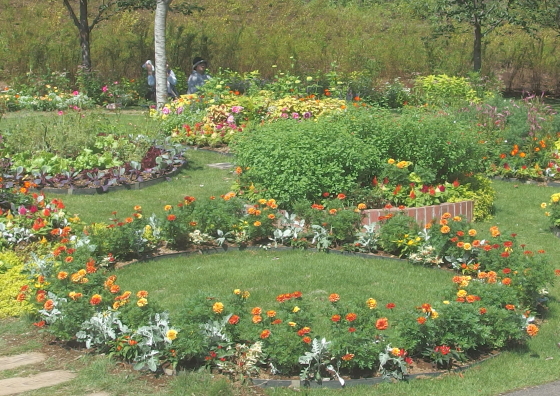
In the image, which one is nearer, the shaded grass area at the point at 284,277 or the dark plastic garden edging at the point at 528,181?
the shaded grass area at the point at 284,277

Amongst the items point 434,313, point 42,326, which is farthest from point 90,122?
point 434,313

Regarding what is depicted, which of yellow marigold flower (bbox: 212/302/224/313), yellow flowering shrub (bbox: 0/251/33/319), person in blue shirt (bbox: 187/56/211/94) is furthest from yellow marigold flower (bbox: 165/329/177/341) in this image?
person in blue shirt (bbox: 187/56/211/94)

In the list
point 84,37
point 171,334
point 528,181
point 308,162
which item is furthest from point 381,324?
point 84,37

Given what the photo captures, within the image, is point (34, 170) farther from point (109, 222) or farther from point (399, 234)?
point (399, 234)

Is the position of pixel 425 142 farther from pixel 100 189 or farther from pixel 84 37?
pixel 84 37

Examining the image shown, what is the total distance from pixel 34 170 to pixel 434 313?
578 cm

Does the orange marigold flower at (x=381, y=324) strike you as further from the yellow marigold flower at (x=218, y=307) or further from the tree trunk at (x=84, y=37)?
the tree trunk at (x=84, y=37)

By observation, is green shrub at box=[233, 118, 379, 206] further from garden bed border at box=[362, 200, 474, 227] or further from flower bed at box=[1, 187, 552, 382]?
flower bed at box=[1, 187, 552, 382]

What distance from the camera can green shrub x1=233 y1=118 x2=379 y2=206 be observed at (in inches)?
297

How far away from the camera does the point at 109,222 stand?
769cm

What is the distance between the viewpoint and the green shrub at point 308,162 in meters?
7.54

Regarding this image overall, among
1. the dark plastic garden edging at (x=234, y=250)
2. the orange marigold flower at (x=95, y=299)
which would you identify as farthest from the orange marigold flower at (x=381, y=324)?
the dark plastic garden edging at (x=234, y=250)

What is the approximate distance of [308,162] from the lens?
7.61m

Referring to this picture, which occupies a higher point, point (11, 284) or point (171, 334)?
point (171, 334)
